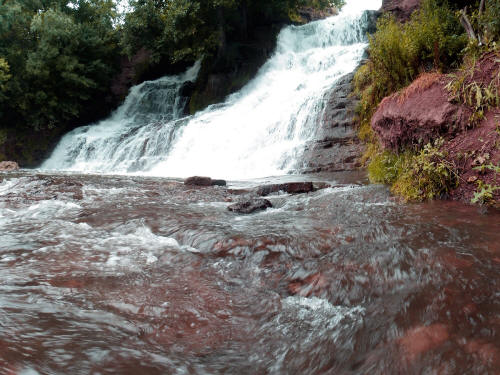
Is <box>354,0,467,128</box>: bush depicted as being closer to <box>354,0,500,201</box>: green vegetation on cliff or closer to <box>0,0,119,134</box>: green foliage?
<box>354,0,500,201</box>: green vegetation on cliff

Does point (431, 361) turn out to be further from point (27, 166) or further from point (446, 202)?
point (27, 166)

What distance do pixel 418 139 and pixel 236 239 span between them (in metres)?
3.29

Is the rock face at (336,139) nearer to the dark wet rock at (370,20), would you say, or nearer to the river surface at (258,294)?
the river surface at (258,294)

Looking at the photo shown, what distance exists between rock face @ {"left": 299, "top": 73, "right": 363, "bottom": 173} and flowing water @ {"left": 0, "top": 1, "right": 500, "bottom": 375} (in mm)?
2959

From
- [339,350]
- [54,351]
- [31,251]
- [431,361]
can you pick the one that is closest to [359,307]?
[339,350]

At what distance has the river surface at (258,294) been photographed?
178 cm

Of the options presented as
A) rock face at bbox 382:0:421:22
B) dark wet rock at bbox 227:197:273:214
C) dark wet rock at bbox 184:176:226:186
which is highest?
rock face at bbox 382:0:421:22

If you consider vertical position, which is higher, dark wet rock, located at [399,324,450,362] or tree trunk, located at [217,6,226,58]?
tree trunk, located at [217,6,226,58]

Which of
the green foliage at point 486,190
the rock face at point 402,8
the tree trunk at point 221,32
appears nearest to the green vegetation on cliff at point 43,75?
the tree trunk at point 221,32

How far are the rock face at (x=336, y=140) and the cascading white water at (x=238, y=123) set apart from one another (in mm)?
385

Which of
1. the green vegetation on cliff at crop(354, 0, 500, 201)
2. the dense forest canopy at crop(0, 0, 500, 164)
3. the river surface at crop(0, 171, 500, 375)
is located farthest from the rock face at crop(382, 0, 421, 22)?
the river surface at crop(0, 171, 500, 375)

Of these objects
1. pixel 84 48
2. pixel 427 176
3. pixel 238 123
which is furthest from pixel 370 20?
pixel 427 176

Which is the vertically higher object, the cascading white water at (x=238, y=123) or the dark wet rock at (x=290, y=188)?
the cascading white water at (x=238, y=123)

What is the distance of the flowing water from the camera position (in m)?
1.80
